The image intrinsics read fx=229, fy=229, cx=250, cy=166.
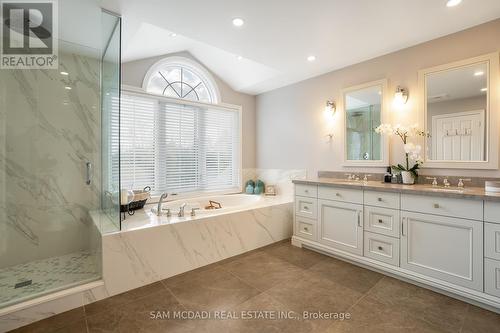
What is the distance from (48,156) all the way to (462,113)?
4.36 metres

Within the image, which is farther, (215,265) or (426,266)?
(215,265)

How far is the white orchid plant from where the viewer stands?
244cm

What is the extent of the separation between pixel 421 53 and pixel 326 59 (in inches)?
39.2

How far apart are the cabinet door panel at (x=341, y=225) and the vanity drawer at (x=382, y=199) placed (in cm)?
12

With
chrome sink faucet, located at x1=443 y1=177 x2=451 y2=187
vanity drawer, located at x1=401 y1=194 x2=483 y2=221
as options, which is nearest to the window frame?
vanity drawer, located at x1=401 y1=194 x2=483 y2=221

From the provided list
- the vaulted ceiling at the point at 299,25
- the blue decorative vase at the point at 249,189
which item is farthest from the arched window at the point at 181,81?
the blue decorative vase at the point at 249,189

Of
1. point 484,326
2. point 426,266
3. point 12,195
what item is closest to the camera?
point 484,326

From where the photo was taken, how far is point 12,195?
2330mm

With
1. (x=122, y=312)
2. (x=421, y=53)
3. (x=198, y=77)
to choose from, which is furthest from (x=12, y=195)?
(x=421, y=53)

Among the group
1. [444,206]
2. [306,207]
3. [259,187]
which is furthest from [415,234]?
[259,187]

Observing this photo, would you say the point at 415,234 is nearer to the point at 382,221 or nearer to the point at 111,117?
the point at 382,221

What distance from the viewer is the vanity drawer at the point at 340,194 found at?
8.07 ft

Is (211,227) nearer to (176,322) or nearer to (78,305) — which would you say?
(176,322)

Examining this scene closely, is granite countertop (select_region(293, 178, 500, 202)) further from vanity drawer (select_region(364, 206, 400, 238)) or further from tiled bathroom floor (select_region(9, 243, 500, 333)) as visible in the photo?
tiled bathroom floor (select_region(9, 243, 500, 333))
